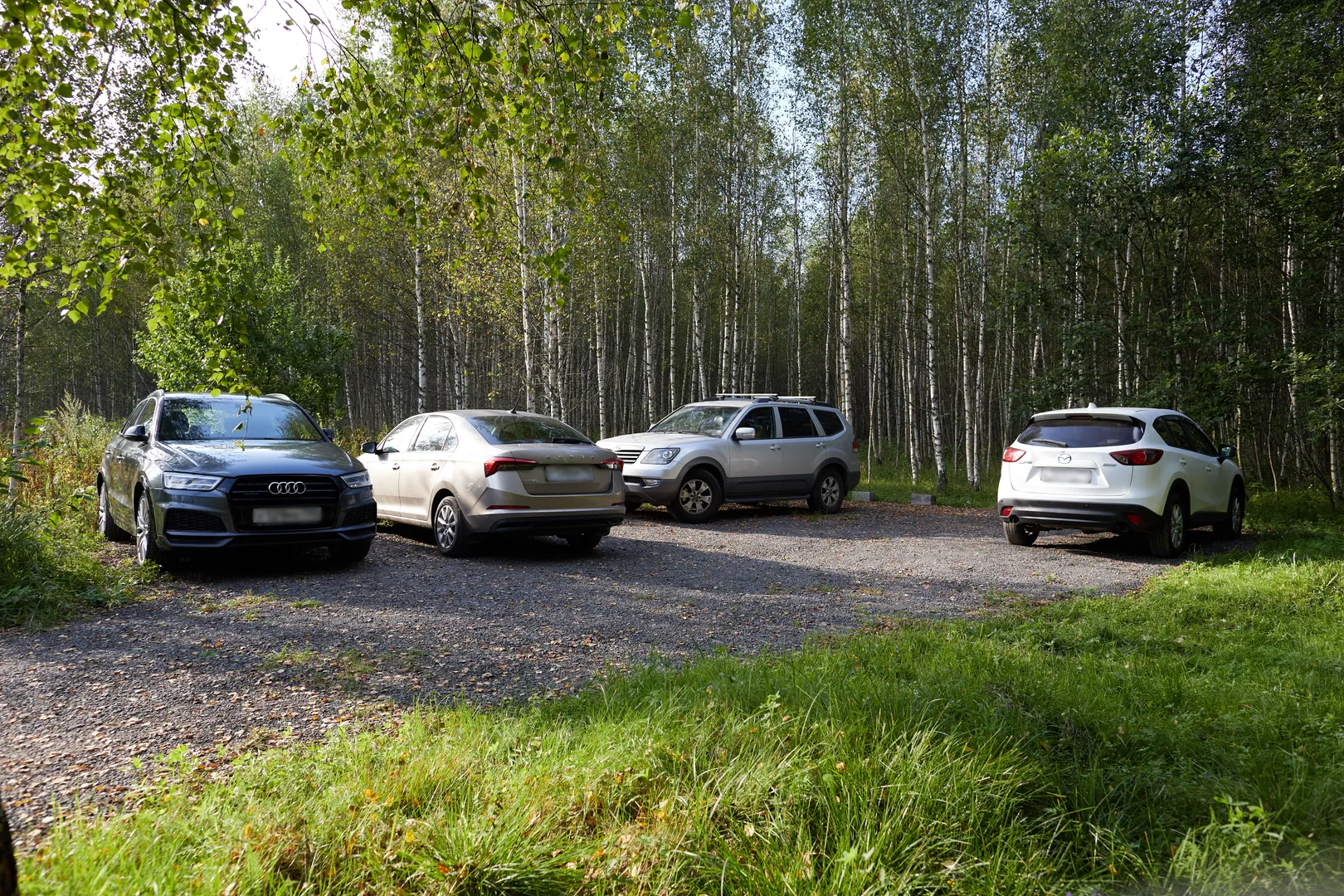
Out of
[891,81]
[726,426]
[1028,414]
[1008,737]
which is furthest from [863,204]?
[1008,737]

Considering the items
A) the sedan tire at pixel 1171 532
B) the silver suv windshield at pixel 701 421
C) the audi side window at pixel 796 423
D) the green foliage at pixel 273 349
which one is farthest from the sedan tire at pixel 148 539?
the sedan tire at pixel 1171 532

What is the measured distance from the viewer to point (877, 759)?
2.84 m

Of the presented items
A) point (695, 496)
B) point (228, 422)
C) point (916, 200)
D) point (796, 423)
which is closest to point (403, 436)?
point (228, 422)

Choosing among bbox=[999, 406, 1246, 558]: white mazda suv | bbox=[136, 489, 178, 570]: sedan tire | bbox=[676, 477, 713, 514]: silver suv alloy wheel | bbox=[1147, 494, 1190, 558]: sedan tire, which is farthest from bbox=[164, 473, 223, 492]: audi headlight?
bbox=[1147, 494, 1190, 558]: sedan tire

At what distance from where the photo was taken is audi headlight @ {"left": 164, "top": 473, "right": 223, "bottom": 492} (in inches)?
269

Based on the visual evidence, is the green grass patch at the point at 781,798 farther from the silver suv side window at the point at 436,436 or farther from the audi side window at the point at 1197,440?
the audi side window at the point at 1197,440

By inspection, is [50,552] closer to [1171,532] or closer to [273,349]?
[1171,532]

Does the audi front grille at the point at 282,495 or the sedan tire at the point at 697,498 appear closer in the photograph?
the audi front grille at the point at 282,495

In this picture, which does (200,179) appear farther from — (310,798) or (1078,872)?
(1078,872)

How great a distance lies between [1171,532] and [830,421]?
228 inches

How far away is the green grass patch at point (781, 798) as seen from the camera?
90.4 inches

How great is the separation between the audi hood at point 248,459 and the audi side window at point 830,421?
8.42m

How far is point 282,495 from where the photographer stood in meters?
7.12

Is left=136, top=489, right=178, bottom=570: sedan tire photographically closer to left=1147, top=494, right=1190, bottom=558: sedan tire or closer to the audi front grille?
the audi front grille
